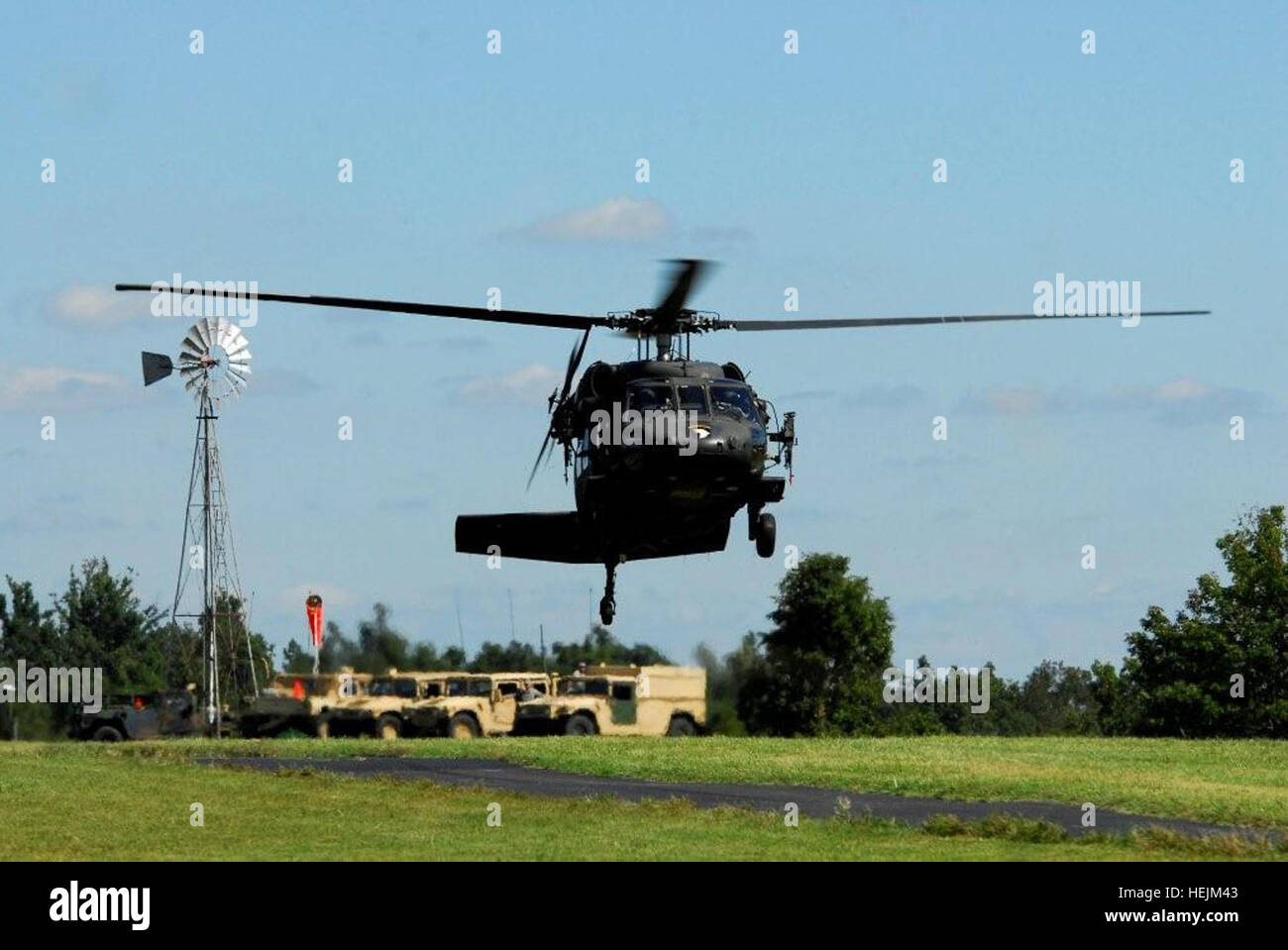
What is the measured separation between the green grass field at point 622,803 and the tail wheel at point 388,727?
762 centimetres

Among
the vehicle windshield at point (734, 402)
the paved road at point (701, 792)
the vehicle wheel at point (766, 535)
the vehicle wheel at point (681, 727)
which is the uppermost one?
the vehicle windshield at point (734, 402)

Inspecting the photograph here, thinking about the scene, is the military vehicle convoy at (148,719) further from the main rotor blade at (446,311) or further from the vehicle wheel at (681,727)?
the main rotor blade at (446,311)

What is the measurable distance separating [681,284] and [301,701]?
3684 cm

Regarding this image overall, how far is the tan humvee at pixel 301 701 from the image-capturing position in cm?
6278

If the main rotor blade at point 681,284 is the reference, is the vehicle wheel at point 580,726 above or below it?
below

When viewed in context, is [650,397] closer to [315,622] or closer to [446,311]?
[446,311]

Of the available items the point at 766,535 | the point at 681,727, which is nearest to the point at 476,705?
the point at 681,727

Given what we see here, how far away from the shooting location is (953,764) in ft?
145

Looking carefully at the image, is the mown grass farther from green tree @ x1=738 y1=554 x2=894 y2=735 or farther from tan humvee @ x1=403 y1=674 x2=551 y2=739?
green tree @ x1=738 y1=554 x2=894 y2=735

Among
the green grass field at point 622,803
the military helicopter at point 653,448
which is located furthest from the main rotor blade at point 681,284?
the green grass field at point 622,803
